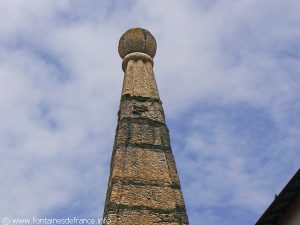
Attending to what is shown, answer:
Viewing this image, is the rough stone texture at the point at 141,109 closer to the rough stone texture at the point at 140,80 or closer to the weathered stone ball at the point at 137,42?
the rough stone texture at the point at 140,80

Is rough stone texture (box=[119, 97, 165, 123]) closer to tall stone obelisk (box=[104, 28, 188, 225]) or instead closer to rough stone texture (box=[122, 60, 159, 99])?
tall stone obelisk (box=[104, 28, 188, 225])

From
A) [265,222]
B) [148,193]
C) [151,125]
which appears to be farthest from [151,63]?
[265,222]

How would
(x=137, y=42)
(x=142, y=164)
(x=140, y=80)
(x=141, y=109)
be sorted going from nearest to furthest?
(x=142, y=164) → (x=141, y=109) → (x=140, y=80) → (x=137, y=42)

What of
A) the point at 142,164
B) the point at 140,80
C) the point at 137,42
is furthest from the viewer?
the point at 137,42

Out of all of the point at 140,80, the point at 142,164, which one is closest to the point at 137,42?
the point at 140,80

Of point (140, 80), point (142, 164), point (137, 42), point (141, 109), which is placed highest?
point (137, 42)

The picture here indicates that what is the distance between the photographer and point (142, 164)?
7.75 meters

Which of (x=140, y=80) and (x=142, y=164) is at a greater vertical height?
(x=140, y=80)

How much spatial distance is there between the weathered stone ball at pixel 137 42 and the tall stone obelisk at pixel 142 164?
1.03ft

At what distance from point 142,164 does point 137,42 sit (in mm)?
2826

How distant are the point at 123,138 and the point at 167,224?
63.0 inches

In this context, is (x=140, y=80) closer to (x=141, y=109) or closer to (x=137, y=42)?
(x=141, y=109)

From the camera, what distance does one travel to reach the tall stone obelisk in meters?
7.23

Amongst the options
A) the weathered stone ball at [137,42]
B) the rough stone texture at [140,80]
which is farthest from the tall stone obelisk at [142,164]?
the weathered stone ball at [137,42]
